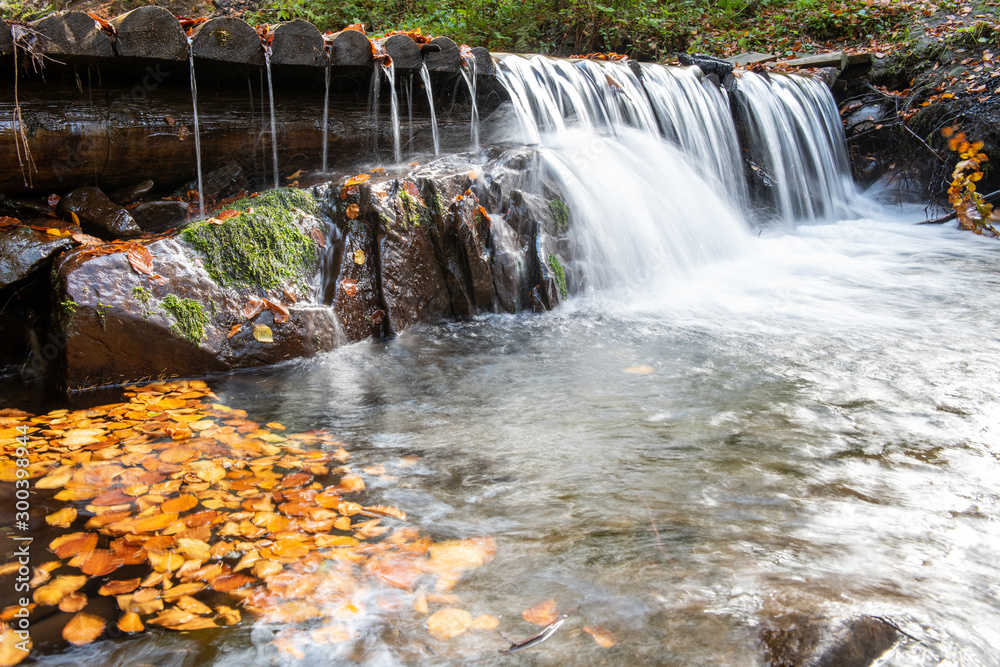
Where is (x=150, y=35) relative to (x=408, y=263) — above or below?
above

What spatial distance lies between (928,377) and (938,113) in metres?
7.03

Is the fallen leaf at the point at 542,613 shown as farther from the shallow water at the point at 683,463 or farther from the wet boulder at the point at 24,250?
the wet boulder at the point at 24,250

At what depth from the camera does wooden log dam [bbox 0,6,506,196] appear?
384 cm

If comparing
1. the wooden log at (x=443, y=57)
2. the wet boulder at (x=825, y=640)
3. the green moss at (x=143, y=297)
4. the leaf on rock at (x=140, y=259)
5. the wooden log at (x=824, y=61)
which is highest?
the wooden log at (x=824, y=61)

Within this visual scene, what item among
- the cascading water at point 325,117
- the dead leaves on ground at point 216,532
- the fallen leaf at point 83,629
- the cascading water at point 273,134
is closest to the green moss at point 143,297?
the dead leaves on ground at point 216,532

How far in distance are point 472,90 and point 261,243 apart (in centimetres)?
285

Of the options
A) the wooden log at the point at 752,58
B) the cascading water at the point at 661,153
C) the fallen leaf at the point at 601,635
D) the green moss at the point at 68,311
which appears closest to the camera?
the fallen leaf at the point at 601,635

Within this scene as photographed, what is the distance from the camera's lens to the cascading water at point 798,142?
8.24 meters

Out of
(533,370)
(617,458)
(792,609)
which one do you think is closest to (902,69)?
(533,370)

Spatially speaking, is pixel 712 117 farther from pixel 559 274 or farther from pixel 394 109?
pixel 394 109

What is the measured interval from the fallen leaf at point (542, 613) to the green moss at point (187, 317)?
112 inches

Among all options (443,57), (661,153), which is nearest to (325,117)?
(443,57)

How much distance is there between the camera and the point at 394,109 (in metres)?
5.52

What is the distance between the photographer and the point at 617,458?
2.66 metres
